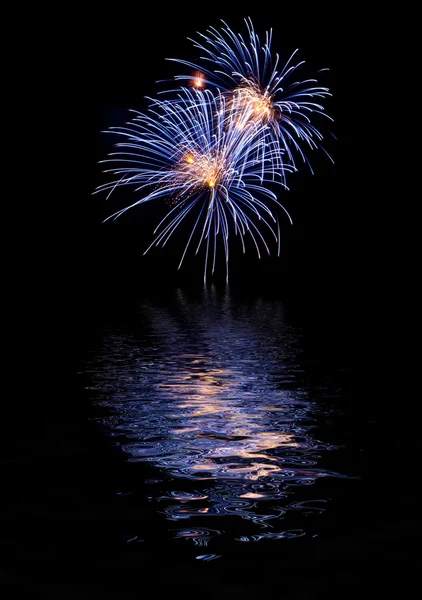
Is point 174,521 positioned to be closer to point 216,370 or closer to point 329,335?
point 216,370

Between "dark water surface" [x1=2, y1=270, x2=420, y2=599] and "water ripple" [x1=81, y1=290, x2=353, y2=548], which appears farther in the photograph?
"water ripple" [x1=81, y1=290, x2=353, y2=548]

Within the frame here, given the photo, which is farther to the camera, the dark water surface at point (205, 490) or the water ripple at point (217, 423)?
the water ripple at point (217, 423)

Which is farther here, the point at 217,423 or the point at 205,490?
the point at 217,423

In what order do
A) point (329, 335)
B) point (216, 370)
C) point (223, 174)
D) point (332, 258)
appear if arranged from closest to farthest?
point (216, 370) → point (329, 335) → point (223, 174) → point (332, 258)

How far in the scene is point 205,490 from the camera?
13.4 metres

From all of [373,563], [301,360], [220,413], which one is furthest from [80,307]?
[373,563]

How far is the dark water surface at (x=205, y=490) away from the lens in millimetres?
9742

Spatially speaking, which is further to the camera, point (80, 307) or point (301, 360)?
point (80, 307)

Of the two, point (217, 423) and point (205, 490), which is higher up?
point (205, 490)

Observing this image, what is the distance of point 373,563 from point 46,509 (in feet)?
15.1

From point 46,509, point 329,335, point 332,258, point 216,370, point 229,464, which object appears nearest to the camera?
point 46,509

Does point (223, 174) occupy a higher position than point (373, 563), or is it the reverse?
point (223, 174)

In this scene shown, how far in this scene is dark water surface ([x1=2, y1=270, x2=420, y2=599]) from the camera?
9742 mm

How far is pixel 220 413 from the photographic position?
68.5 ft
